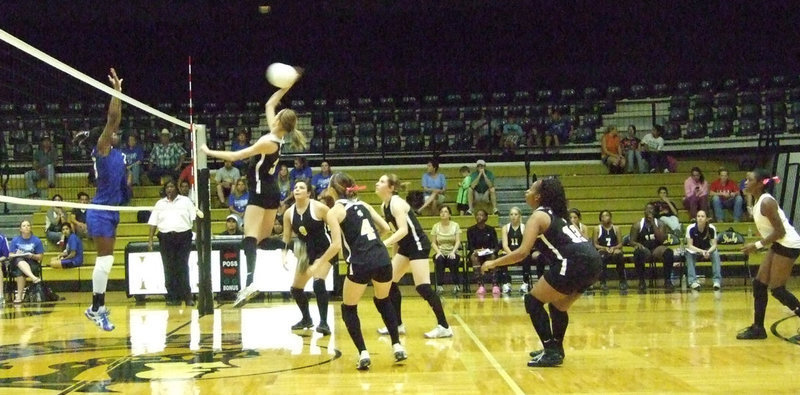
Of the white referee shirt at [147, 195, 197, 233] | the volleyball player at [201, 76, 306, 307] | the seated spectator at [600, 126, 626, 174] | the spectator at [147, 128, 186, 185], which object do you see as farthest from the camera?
the seated spectator at [600, 126, 626, 174]

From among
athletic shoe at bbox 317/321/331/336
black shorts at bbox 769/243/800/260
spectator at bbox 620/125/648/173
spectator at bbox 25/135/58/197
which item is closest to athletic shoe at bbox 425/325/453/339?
athletic shoe at bbox 317/321/331/336

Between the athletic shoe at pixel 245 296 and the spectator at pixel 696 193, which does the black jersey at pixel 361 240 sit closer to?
the athletic shoe at pixel 245 296

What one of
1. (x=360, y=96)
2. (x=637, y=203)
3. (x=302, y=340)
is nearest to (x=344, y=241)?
(x=302, y=340)

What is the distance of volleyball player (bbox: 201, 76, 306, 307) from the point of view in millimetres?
7870

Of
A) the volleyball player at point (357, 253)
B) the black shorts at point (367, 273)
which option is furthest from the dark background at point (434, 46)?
the black shorts at point (367, 273)

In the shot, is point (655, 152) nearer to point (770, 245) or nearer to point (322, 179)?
point (322, 179)

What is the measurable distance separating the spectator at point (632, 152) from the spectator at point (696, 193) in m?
1.88

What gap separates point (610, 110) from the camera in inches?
798

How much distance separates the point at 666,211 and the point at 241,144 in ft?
26.4

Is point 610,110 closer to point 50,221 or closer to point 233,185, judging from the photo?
point 233,185

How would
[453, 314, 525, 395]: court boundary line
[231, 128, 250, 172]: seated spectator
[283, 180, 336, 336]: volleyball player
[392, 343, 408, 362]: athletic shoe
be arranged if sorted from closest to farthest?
[453, 314, 525, 395]: court boundary line, [392, 343, 408, 362]: athletic shoe, [283, 180, 336, 336]: volleyball player, [231, 128, 250, 172]: seated spectator

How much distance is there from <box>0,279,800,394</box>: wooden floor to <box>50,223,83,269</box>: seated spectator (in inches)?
132

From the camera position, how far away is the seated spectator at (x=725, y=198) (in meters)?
16.9

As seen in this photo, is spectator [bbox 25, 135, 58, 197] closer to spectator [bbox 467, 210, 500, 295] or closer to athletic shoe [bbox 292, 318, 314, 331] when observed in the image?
athletic shoe [bbox 292, 318, 314, 331]
